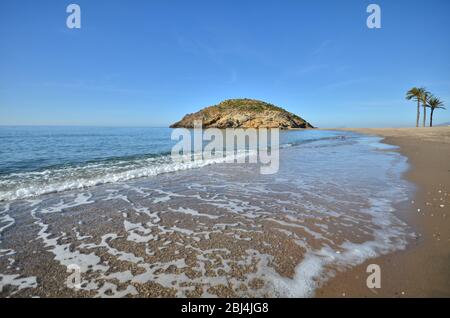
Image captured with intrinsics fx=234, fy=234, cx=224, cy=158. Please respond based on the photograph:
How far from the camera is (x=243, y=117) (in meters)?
97.9

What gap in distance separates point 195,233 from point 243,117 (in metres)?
95.4

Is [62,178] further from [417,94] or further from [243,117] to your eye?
[243,117]

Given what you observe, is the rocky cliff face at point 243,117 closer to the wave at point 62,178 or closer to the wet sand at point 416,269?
the wave at point 62,178

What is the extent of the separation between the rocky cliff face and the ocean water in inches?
3466

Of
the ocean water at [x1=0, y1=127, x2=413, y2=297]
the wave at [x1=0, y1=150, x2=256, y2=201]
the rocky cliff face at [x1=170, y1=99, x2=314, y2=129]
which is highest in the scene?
the rocky cliff face at [x1=170, y1=99, x2=314, y2=129]

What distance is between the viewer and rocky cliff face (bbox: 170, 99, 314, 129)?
95.6m

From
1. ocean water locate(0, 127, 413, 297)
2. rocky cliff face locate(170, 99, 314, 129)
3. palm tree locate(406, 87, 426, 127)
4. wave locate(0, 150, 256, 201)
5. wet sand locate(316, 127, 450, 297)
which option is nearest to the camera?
wet sand locate(316, 127, 450, 297)

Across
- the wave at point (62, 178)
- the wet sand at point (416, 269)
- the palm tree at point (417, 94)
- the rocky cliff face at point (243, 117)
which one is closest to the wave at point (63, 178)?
the wave at point (62, 178)

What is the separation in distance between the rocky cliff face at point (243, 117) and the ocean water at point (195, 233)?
8805 cm

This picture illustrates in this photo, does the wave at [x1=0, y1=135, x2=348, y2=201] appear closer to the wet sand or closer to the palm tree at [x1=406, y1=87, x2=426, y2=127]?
the wet sand

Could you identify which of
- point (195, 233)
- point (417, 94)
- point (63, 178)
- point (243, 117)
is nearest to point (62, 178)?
point (63, 178)

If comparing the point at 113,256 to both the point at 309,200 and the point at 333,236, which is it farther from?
the point at 309,200

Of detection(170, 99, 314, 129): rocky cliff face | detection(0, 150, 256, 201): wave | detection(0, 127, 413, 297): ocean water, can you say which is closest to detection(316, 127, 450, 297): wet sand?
detection(0, 127, 413, 297): ocean water

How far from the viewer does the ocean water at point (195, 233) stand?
3.16 m
